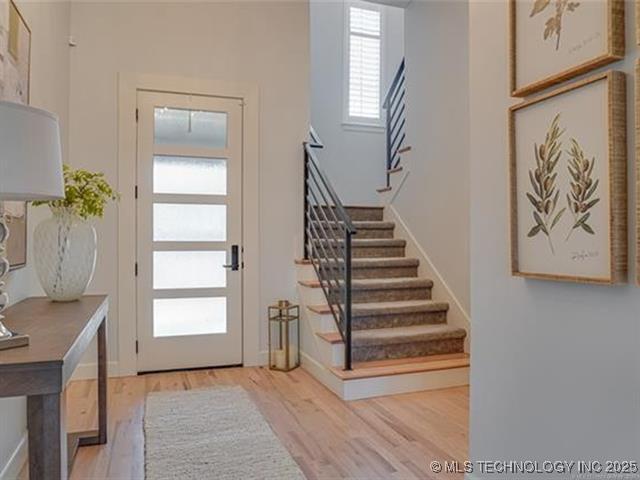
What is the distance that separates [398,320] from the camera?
12.8ft

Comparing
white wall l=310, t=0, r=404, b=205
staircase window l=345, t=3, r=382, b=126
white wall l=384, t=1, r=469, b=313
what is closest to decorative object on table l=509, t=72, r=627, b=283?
white wall l=384, t=1, r=469, b=313

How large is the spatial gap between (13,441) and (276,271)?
2.28 metres

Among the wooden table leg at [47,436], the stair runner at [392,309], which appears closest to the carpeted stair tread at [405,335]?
the stair runner at [392,309]

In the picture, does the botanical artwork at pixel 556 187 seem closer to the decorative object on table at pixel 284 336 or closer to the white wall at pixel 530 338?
the white wall at pixel 530 338

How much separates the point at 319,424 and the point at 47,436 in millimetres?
1778

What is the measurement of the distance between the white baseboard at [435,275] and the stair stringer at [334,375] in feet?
1.66

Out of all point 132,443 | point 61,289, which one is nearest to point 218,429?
point 132,443

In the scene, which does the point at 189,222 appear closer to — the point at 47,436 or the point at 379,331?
the point at 379,331

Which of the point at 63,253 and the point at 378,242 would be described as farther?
the point at 378,242

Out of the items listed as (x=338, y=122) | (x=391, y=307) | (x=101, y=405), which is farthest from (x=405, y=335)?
(x=338, y=122)

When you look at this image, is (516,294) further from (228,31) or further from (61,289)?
(228,31)

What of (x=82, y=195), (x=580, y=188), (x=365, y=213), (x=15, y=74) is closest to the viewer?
(x=580, y=188)

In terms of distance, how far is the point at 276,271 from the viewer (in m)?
4.10

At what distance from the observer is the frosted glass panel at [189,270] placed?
381 centimetres
